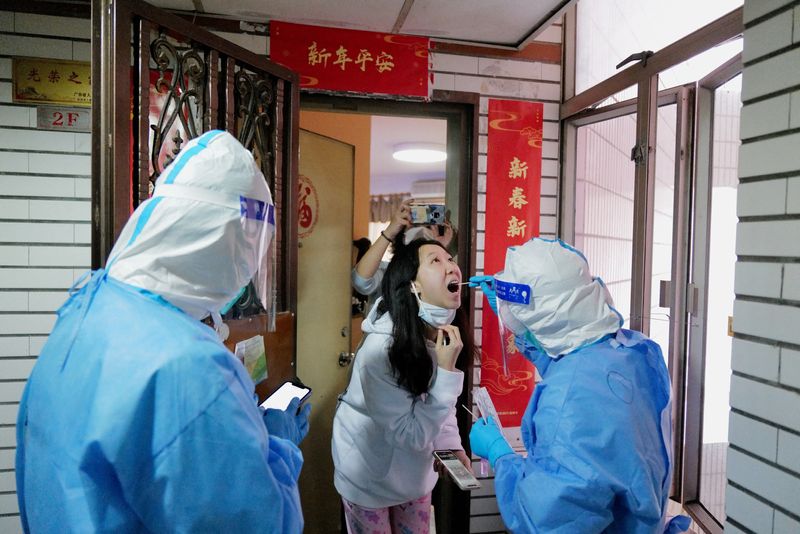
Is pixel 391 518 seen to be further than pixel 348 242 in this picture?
No

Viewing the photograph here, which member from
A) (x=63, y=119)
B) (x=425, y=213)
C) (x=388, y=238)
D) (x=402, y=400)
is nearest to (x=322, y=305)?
(x=388, y=238)

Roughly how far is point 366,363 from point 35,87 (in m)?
1.95

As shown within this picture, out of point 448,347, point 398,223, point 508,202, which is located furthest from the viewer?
point 508,202

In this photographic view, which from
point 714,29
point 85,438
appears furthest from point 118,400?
point 714,29

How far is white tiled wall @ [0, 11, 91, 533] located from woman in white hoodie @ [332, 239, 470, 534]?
4.86 feet

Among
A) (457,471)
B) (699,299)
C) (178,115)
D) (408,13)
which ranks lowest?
(457,471)

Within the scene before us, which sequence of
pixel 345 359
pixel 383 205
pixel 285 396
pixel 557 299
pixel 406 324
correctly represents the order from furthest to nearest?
1. pixel 383 205
2. pixel 345 359
3. pixel 406 324
4. pixel 285 396
5. pixel 557 299

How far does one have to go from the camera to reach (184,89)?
168 cm

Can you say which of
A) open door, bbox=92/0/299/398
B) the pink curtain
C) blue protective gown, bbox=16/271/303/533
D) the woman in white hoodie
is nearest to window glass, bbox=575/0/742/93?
the woman in white hoodie

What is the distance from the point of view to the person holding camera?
2.64 metres

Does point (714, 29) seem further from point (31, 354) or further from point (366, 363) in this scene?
point (31, 354)

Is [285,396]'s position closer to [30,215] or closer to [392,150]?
[30,215]

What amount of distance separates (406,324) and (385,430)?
0.42 metres

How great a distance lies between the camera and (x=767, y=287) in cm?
152
